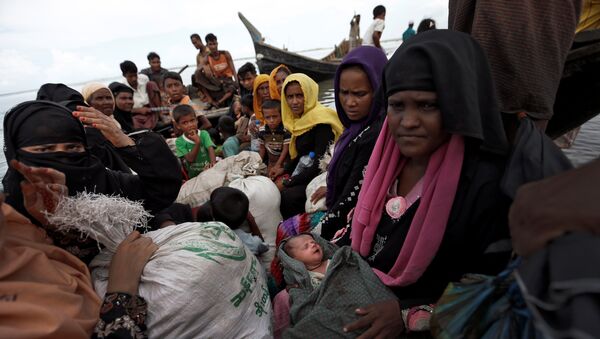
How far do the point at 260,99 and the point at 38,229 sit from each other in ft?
11.6

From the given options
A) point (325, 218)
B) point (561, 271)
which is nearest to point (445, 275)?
point (561, 271)

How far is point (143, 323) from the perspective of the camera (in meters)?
1.14

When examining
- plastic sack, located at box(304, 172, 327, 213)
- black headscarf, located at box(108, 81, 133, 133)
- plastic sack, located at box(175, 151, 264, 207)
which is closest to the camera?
plastic sack, located at box(304, 172, 327, 213)

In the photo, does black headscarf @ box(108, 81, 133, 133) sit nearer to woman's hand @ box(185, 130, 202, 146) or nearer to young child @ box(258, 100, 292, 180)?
woman's hand @ box(185, 130, 202, 146)

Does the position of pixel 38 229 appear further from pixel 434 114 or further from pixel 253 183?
pixel 253 183

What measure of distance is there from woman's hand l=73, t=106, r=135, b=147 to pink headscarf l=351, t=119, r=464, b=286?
1.31m

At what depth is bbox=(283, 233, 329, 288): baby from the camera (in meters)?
1.77

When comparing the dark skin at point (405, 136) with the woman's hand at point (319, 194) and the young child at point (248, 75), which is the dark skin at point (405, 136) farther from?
the young child at point (248, 75)

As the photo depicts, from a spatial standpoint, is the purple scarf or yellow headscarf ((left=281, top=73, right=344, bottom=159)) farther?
yellow headscarf ((left=281, top=73, right=344, bottom=159))

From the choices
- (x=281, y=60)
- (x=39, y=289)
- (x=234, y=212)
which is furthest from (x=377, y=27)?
(x=39, y=289)

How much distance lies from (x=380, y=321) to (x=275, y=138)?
2656 millimetres

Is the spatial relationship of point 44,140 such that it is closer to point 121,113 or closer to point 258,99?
point 258,99

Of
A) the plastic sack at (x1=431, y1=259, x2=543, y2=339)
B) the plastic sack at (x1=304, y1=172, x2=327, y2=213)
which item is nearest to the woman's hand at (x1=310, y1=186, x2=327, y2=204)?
the plastic sack at (x1=304, y1=172, x2=327, y2=213)

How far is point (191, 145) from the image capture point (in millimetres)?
3984
